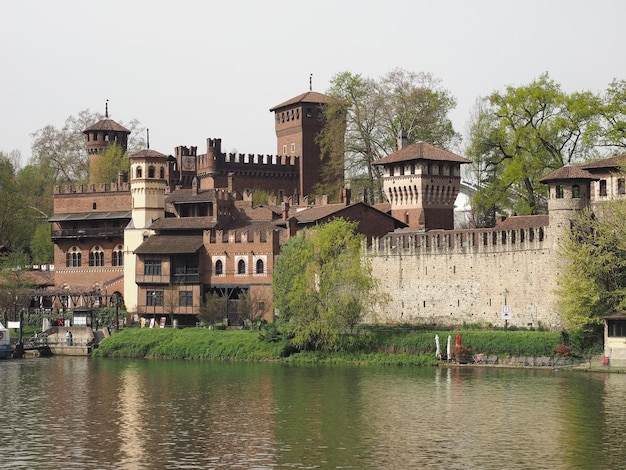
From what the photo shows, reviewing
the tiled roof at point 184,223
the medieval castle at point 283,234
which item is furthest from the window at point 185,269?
the tiled roof at point 184,223

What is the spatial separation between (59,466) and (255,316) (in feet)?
114

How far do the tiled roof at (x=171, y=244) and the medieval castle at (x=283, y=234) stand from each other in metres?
0.09

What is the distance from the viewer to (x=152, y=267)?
73.4 m

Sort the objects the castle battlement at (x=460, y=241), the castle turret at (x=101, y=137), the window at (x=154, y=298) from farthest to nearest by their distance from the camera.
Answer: the castle turret at (x=101, y=137)
the window at (x=154, y=298)
the castle battlement at (x=460, y=241)

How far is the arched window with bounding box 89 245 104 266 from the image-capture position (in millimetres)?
83062

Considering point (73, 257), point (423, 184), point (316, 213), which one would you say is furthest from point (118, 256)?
point (423, 184)

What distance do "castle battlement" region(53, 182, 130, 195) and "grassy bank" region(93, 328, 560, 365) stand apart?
59.5ft

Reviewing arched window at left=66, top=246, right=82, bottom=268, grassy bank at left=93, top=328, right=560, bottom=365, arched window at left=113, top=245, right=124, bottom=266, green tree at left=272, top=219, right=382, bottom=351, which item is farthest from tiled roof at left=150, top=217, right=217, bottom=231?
green tree at left=272, top=219, right=382, bottom=351

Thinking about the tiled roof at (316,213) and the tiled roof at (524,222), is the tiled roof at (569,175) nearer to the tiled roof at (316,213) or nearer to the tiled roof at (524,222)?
the tiled roof at (524,222)

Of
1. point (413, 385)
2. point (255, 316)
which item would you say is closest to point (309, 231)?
point (255, 316)

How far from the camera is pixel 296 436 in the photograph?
125 feet

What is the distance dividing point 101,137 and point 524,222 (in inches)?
1671

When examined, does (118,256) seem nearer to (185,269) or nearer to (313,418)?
(185,269)

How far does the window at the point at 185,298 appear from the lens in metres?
71.8
